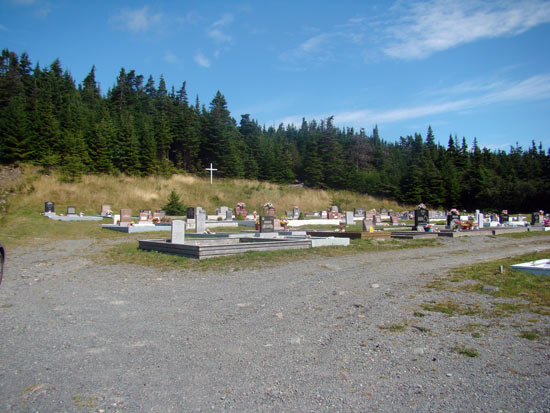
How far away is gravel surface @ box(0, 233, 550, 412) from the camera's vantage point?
308 centimetres

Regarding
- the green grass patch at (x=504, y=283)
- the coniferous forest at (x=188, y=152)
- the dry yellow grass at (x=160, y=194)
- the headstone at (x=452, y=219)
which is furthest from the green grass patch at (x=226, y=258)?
the coniferous forest at (x=188, y=152)

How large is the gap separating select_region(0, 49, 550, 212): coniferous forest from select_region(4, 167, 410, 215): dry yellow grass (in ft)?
10.2

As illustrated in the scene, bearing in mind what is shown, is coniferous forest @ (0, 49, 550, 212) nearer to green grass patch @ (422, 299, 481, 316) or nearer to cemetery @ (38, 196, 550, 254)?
cemetery @ (38, 196, 550, 254)

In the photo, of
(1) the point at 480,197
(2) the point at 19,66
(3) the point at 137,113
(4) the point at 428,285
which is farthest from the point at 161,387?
(2) the point at 19,66

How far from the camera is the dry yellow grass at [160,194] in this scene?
32.3m

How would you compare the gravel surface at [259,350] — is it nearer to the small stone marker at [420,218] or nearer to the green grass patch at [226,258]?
the green grass patch at [226,258]

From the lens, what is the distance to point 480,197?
167 ft

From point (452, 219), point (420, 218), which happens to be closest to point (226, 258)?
point (420, 218)

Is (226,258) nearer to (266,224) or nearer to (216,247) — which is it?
(216,247)

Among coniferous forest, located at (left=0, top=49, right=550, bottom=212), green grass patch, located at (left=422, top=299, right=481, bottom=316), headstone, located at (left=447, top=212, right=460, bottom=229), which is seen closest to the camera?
green grass patch, located at (left=422, top=299, right=481, bottom=316)

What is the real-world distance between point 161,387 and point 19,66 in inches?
3160

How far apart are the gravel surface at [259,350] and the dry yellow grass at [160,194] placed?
90.3 ft

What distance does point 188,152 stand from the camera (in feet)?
181

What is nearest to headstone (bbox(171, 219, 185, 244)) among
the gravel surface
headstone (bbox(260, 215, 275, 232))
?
headstone (bbox(260, 215, 275, 232))
